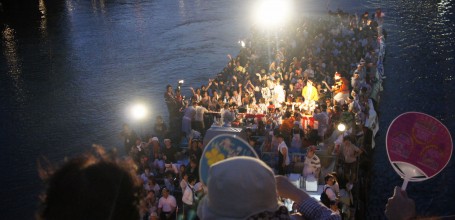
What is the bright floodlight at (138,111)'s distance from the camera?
19.2 meters

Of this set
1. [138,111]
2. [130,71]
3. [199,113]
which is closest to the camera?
[199,113]

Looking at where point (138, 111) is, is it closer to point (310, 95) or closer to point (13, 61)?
point (310, 95)

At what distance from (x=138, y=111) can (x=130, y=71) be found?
7683mm

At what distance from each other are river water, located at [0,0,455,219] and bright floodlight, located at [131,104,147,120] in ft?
1.09

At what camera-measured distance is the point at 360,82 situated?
48.3 feet

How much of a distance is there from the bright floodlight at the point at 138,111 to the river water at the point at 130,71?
0.33m

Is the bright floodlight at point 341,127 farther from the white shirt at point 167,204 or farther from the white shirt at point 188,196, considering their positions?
the white shirt at point 167,204

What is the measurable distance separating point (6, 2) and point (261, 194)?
180 feet

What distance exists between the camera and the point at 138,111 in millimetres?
19672

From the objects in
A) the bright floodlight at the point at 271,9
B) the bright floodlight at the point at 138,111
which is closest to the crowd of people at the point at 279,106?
the bright floodlight at the point at 138,111

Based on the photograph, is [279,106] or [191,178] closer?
[191,178]

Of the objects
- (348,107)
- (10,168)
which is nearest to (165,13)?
(10,168)

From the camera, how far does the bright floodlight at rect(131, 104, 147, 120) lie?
63.0 ft

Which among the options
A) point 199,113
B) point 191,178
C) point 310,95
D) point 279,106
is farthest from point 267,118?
point 191,178
